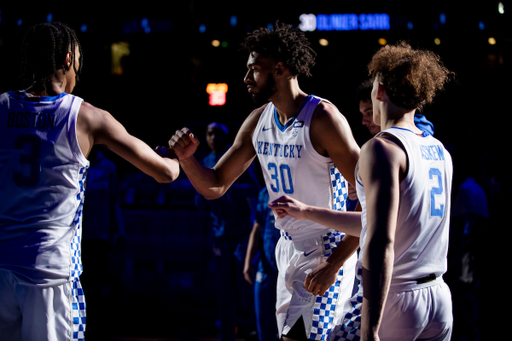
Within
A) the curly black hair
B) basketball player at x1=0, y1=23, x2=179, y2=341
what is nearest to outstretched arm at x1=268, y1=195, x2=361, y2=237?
the curly black hair

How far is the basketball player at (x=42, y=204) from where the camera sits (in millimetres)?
1628

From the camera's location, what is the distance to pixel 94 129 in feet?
5.90

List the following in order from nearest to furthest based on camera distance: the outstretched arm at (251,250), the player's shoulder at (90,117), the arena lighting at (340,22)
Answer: the player's shoulder at (90,117)
the outstretched arm at (251,250)
the arena lighting at (340,22)

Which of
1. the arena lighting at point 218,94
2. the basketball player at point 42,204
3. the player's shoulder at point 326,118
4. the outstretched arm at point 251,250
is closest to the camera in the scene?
the basketball player at point 42,204

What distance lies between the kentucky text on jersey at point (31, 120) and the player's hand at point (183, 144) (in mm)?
774

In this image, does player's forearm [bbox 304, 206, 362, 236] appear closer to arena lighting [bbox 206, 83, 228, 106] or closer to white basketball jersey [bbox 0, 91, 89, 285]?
white basketball jersey [bbox 0, 91, 89, 285]

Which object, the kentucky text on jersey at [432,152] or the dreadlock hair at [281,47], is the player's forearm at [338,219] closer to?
the kentucky text on jersey at [432,152]

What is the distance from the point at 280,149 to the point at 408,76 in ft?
3.04

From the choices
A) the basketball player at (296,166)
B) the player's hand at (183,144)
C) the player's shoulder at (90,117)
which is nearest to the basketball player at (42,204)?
the player's shoulder at (90,117)

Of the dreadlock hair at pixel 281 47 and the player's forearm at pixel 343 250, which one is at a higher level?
the dreadlock hair at pixel 281 47

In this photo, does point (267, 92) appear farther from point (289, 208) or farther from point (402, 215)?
point (402, 215)

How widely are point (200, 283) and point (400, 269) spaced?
6201 mm

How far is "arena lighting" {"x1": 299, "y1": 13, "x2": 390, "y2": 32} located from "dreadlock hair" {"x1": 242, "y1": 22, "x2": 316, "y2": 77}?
27.6ft

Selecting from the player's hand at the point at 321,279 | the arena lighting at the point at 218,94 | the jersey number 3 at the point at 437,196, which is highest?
the arena lighting at the point at 218,94
